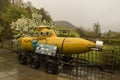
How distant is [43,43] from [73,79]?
10.7 ft

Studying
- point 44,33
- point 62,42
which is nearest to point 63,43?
point 62,42

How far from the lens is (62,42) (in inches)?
372

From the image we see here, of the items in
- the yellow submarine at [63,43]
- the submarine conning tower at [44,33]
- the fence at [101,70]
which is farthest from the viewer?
the submarine conning tower at [44,33]

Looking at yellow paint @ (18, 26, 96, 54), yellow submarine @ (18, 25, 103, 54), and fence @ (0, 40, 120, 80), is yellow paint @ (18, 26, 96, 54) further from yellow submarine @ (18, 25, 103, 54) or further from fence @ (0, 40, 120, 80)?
fence @ (0, 40, 120, 80)

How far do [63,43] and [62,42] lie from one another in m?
0.10

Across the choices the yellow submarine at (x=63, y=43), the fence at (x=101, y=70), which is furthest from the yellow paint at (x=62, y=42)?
the fence at (x=101, y=70)

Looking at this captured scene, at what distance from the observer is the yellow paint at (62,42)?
882cm

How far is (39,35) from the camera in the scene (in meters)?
11.0

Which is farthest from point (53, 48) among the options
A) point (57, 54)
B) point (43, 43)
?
point (43, 43)

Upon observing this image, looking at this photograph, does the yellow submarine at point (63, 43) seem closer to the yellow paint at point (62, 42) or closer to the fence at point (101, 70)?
the yellow paint at point (62, 42)

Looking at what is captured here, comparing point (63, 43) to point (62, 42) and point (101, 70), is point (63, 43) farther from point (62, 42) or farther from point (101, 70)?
point (101, 70)

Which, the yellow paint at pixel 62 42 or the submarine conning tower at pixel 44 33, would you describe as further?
the submarine conning tower at pixel 44 33

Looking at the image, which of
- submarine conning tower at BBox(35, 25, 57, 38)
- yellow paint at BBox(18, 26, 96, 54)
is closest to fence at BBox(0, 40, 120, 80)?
yellow paint at BBox(18, 26, 96, 54)

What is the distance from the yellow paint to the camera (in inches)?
347
